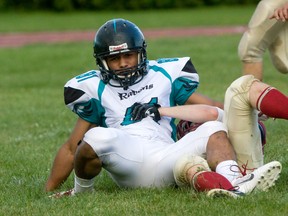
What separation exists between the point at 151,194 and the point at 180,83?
2.58 feet

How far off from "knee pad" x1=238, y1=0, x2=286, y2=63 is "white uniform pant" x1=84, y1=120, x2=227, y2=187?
1844 millimetres

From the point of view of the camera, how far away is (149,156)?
4.83 metres

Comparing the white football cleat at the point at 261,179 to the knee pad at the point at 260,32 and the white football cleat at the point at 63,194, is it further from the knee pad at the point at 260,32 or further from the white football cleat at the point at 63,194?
the knee pad at the point at 260,32

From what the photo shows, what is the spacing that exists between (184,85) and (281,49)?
1652 millimetres

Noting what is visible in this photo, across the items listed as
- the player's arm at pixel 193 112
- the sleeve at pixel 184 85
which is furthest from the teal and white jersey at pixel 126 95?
the player's arm at pixel 193 112

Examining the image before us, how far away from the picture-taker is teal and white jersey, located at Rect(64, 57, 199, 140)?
505 cm

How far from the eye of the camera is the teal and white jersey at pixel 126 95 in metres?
5.05

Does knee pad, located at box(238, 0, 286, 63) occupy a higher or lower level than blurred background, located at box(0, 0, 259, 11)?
higher

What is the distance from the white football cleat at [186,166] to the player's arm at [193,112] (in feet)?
0.99

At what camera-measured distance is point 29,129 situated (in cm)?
873

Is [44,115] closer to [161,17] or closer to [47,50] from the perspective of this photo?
[47,50]

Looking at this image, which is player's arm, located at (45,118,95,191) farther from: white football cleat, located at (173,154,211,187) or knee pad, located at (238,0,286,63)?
knee pad, located at (238,0,286,63)

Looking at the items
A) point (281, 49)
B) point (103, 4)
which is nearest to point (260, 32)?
point (281, 49)

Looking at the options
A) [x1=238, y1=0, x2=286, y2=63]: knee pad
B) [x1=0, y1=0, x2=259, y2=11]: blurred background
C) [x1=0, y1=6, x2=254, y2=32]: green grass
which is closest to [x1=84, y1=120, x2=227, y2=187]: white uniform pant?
[x1=238, y1=0, x2=286, y2=63]: knee pad
